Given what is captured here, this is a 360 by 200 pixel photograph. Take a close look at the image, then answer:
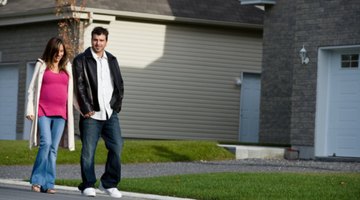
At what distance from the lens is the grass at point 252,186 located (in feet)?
46.3

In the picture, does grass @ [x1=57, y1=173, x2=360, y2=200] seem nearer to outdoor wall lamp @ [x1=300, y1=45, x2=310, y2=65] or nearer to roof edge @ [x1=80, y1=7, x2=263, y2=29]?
outdoor wall lamp @ [x1=300, y1=45, x2=310, y2=65]

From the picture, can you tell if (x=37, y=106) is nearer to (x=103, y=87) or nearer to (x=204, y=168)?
(x=103, y=87)

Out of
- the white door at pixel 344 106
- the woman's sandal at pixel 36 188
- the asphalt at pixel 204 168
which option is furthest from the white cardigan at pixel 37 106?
the white door at pixel 344 106

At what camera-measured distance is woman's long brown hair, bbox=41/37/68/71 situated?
46.0 feet

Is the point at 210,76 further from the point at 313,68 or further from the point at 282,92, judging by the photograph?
the point at 313,68

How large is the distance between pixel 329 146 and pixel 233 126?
8.42m

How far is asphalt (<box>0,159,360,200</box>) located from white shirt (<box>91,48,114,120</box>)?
11.1 ft

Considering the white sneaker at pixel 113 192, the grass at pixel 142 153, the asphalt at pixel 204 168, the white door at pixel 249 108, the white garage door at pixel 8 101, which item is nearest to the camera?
the white sneaker at pixel 113 192

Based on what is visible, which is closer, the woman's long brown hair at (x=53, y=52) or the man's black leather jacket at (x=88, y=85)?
the man's black leather jacket at (x=88, y=85)

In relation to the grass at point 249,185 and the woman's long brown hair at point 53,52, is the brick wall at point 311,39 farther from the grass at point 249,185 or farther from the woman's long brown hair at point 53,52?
the woman's long brown hair at point 53,52

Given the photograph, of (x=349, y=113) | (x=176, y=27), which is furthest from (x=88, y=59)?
(x=176, y=27)

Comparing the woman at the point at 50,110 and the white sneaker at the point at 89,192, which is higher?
the woman at the point at 50,110

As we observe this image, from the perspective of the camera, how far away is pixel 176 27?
30.2 m

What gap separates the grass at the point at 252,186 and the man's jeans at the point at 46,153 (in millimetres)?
1433
